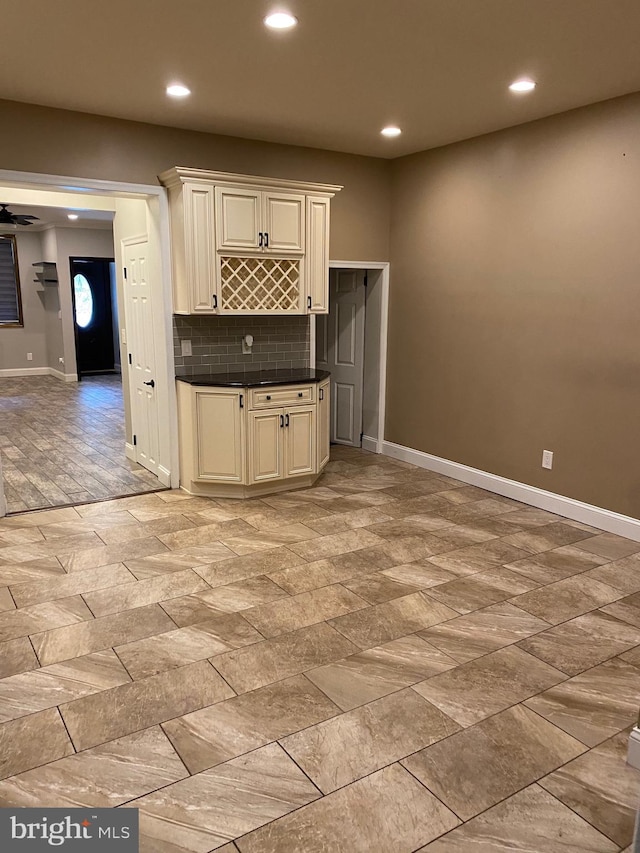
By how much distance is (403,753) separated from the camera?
7.36 ft

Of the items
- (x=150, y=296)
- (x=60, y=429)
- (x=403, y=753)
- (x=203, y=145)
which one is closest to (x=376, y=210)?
(x=203, y=145)

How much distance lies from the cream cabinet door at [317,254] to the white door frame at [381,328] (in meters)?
0.39

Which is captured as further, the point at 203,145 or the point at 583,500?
the point at 203,145

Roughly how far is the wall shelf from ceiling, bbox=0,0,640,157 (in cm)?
748

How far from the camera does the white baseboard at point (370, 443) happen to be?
6.47 m

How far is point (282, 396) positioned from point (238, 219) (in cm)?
138

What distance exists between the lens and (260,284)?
5.08 metres

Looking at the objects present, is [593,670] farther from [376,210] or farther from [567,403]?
[376,210]

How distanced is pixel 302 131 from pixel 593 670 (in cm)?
→ 411

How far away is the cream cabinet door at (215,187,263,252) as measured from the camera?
4.71m

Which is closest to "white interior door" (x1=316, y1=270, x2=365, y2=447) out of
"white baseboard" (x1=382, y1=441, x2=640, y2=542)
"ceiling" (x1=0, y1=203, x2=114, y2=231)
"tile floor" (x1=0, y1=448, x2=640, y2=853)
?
"white baseboard" (x1=382, y1=441, x2=640, y2=542)

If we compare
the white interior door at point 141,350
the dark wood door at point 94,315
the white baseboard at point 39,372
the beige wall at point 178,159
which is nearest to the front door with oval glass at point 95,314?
the dark wood door at point 94,315

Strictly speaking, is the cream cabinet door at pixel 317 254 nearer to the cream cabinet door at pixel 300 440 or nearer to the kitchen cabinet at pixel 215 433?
the cream cabinet door at pixel 300 440

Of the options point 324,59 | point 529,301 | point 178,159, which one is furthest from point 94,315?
point 324,59
